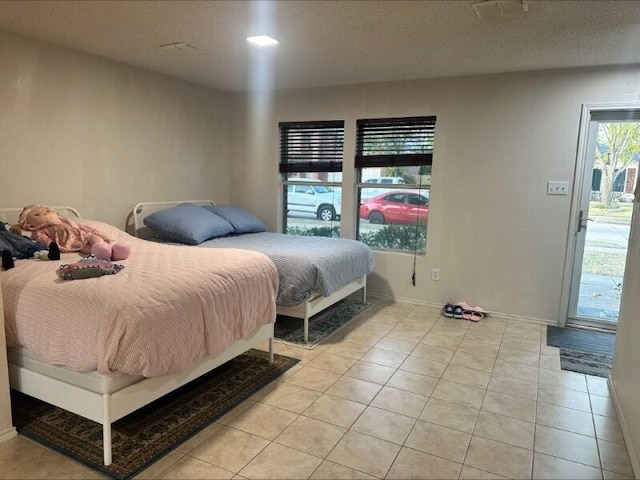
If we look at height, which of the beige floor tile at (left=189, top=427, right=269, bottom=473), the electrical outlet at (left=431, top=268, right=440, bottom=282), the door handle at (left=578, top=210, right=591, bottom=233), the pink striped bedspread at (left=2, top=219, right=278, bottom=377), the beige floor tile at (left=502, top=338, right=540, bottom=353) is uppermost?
the door handle at (left=578, top=210, right=591, bottom=233)

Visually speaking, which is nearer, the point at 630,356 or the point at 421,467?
the point at 421,467

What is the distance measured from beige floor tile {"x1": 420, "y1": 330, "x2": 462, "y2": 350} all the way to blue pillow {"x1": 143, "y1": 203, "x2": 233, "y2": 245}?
2049 millimetres

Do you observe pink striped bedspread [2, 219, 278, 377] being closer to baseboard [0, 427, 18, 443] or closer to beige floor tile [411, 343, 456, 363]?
baseboard [0, 427, 18, 443]

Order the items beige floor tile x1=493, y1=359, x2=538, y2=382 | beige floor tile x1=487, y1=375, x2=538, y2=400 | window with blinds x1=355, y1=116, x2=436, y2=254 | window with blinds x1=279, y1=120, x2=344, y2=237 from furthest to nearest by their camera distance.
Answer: window with blinds x1=279, y1=120, x2=344, y2=237
window with blinds x1=355, y1=116, x2=436, y2=254
beige floor tile x1=493, y1=359, x2=538, y2=382
beige floor tile x1=487, y1=375, x2=538, y2=400

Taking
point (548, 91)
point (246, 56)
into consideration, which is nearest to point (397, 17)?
point (246, 56)

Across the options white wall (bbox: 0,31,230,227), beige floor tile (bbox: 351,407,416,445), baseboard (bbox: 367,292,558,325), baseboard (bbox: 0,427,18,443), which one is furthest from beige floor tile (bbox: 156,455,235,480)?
baseboard (bbox: 367,292,558,325)

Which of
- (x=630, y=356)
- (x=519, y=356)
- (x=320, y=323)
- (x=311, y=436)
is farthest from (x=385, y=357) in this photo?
(x=630, y=356)

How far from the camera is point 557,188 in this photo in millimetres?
3785

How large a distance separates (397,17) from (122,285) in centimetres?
207

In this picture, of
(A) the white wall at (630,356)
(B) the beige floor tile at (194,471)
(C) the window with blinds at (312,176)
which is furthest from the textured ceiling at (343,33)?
(B) the beige floor tile at (194,471)

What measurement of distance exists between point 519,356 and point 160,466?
8.28 ft

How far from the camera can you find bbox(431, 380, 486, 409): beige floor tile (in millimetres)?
2563

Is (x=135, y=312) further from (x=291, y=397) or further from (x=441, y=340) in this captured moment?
(x=441, y=340)

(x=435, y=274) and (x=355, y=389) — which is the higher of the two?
(x=435, y=274)
